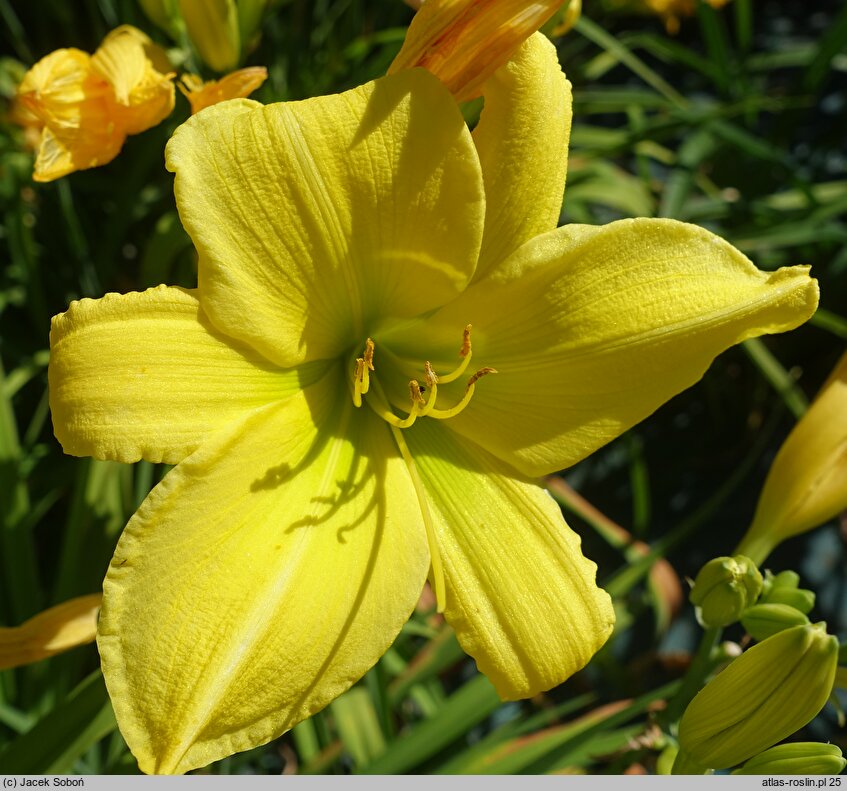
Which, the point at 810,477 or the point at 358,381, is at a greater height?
the point at 358,381

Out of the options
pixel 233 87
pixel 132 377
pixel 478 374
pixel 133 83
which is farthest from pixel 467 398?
pixel 133 83

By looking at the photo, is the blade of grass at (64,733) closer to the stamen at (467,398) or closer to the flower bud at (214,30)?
the stamen at (467,398)

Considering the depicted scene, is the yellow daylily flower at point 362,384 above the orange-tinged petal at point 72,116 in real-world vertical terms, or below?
below

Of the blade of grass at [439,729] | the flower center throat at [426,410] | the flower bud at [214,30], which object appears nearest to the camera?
A: the flower center throat at [426,410]

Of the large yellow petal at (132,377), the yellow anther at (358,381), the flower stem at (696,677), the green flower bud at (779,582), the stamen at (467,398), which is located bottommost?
the flower stem at (696,677)

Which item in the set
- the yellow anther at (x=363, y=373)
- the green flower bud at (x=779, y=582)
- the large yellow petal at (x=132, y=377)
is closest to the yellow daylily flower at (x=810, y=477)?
the green flower bud at (x=779, y=582)

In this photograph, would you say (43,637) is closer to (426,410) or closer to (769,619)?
(426,410)

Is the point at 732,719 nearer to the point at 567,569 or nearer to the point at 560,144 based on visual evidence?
the point at 567,569
